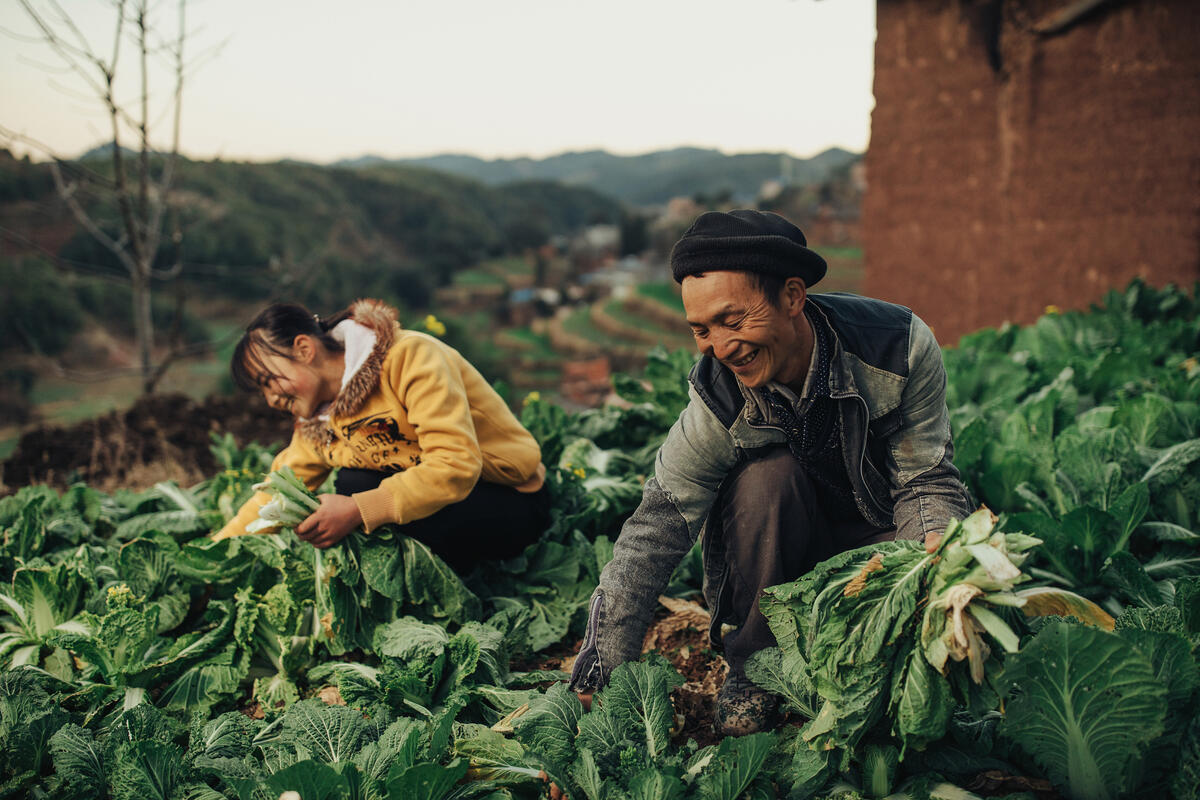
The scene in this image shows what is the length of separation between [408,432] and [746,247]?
130cm

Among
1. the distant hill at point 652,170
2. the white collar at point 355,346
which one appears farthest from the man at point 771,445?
the distant hill at point 652,170

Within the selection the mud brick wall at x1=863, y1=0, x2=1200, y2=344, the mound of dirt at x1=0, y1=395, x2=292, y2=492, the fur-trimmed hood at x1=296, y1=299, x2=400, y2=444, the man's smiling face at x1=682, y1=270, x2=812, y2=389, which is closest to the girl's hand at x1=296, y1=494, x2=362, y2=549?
the fur-trimmed hood at x1=296, y1=299, x2=400, y2=444

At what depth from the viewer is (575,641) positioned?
274 centimetres

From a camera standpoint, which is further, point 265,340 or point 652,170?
point 652,170

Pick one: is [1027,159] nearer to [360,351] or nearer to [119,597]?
[360,351]

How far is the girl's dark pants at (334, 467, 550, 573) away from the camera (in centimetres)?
258

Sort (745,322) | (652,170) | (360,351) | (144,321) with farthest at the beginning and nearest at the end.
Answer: (652,170)
(144,321)
(360,351)
(745,322)

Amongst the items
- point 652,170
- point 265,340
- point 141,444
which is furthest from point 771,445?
point 652,170

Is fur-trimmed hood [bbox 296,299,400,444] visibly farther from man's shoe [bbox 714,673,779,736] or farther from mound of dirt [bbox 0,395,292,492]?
mound of dirt [bbox 0,395,292,492]

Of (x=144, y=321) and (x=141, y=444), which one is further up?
(x=144, y=321)

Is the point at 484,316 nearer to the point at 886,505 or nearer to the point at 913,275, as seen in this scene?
the point at 913,275

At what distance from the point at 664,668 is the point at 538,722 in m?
0.32

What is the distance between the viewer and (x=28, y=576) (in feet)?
8.65

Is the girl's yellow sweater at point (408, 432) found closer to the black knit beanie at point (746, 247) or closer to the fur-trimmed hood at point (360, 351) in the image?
the fur-trimmed hood at point (360, 351)
